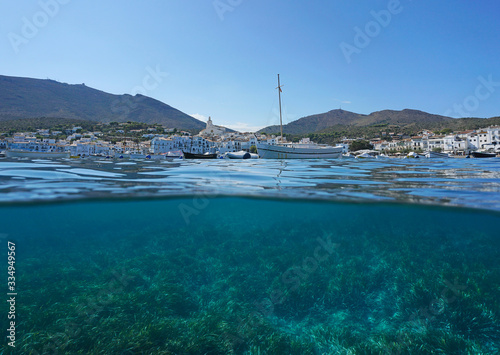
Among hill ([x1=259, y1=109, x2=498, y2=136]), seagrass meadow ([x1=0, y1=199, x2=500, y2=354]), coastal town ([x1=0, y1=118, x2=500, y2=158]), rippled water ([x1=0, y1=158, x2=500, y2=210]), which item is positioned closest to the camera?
seagrass meadow ([x1=0, y1=199, x2=500, y2=354])

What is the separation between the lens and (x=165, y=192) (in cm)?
949

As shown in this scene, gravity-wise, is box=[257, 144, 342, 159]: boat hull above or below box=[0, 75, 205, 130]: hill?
below

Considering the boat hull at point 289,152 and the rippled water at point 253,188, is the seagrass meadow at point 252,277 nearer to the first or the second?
the rippled water at point 253,188

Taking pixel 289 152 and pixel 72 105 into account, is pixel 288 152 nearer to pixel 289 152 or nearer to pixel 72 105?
pixel 289 152

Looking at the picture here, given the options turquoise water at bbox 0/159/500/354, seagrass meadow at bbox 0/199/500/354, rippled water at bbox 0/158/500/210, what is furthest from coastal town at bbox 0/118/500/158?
rippled water at bbox 0/158/500/210

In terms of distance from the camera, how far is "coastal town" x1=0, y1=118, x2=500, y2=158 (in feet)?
243

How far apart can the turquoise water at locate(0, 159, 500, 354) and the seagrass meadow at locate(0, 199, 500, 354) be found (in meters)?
0.05

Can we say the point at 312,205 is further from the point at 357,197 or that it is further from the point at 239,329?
the point at 239,329

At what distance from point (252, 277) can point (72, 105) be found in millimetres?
194126

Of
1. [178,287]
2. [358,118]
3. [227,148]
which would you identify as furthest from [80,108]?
[178,287]

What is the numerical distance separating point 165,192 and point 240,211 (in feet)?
14.4

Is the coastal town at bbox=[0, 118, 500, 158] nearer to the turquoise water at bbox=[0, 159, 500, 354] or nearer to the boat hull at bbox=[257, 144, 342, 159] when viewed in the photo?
the boat hull at bbox=[257, 144, 342, 159]

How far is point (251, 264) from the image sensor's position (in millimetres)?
9805

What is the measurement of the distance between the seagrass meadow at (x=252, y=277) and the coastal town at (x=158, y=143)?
58943 mm
